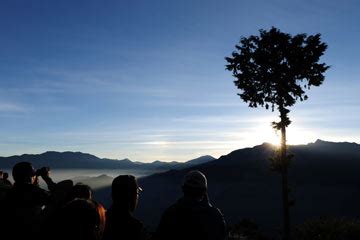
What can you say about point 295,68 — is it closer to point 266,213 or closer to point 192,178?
point 192,178

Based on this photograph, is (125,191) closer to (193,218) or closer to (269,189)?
(193,218)

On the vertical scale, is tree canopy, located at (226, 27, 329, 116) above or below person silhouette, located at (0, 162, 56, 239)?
above

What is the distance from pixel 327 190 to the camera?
96.6m

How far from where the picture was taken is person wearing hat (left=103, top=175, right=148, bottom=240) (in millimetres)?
4875

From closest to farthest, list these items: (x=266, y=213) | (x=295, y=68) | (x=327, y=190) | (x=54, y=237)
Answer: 1. (x=54, y=237)
2. (x=295, y=68)
3. (x=266, y=213)
4. (x=327, y=190)

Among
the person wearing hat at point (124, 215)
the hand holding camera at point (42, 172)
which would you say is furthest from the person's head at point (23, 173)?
the person wearing hat at point (124, 215)

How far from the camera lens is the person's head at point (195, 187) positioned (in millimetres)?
→ 5305

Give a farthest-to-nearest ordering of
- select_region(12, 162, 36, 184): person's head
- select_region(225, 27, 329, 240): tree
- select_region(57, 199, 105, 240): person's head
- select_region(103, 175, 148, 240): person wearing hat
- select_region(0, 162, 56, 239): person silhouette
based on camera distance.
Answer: select_region(225, 27, 329, 240): tree, select_region(12, 162, 36, 184): person's head, select_region(0, 162, 56, 239): person silhouette, select_region(103, 175, 148, 240): person wearing hat, select_region(57, 199, 105, 240): person's head

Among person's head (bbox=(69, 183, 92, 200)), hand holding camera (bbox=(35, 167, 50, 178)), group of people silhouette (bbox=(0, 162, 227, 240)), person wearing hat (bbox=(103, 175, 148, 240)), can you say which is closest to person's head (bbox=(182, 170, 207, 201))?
group of people silhouette (bbox=(0, 162, 227, 240))

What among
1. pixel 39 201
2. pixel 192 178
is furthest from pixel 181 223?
pixel 39 201

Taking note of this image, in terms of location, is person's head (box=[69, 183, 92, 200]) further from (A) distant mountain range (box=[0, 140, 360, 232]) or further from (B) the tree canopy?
(A) distant mountain range (box=[0, 140, 360, 232])

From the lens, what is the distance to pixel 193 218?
5.26 m

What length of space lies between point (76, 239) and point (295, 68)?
23407 mm

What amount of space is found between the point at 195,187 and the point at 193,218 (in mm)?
369
